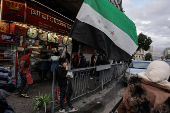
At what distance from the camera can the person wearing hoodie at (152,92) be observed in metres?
1.42

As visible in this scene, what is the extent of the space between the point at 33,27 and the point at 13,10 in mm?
1822

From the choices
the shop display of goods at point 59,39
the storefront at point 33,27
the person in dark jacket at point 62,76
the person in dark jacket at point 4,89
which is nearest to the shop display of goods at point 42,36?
the storefront at point 33,27

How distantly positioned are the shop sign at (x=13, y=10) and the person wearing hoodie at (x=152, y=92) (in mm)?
6719

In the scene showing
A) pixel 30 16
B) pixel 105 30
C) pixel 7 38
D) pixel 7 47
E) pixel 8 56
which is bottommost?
pixel 8 56

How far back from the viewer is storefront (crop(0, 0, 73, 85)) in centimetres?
611

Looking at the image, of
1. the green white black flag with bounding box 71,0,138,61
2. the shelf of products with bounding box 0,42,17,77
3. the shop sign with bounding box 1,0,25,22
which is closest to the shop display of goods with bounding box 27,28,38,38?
the shop sign with bounding box 1,0,25,22

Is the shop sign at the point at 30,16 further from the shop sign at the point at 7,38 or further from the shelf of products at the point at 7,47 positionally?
the shelf of products at the point at 7,47

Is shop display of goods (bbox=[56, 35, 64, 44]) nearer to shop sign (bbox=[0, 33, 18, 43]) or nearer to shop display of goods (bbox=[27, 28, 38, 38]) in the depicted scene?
shop display of goods (bbox=[27, 28, 38, 38])

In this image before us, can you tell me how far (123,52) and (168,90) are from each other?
6.10 feet

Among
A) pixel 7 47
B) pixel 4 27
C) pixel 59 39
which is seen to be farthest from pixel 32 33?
pixel 59 39

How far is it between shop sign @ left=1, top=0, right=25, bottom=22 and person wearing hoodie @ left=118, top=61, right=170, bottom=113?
672cm

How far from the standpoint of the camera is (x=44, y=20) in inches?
315

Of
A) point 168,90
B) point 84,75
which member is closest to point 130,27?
point 168,90

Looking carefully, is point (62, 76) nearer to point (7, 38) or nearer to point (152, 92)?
point (152, 92)
